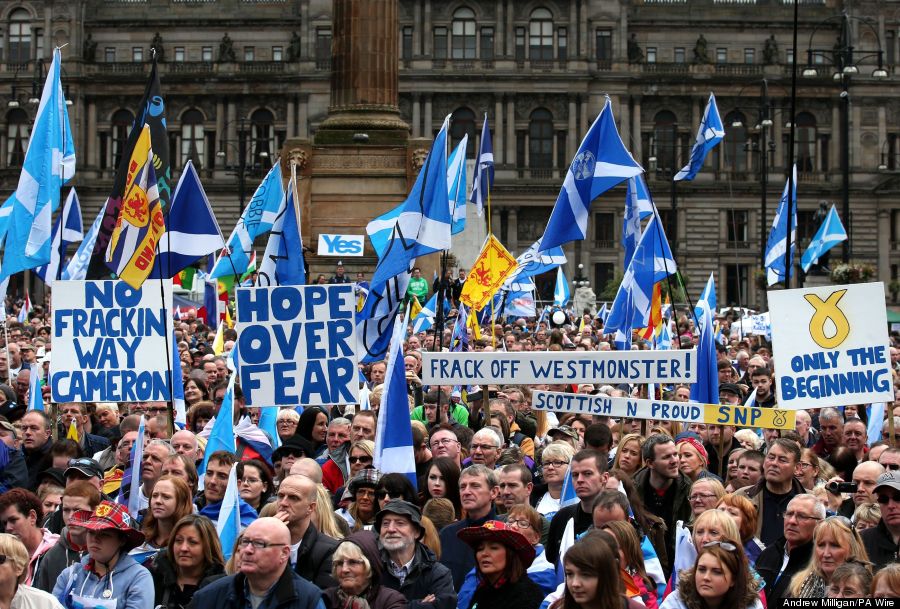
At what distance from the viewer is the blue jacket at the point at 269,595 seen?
6926 millimetres

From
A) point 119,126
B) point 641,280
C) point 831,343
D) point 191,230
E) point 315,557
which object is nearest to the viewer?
point 315,557

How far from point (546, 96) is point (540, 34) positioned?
9.74ft

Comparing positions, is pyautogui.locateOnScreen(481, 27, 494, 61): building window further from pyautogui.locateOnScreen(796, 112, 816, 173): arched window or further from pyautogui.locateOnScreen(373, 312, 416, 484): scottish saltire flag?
pyautogui.locateOnScreen(373, 312, 416, 484): scottish saltire flag

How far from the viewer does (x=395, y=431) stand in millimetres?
9578

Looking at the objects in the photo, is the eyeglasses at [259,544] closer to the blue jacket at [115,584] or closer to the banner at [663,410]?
the blue jacket at [115,584]

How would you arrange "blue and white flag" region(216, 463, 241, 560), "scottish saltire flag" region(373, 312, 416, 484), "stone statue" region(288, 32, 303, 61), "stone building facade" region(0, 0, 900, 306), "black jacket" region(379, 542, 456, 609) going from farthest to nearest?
"stone statue" region(288, 32, 303, 61), "stone building facade" region(0, 0, 900, 306), "scottish saltire flag" region(373, 312, 416, 484), "blue and white flag" region(216, 463, 241, 560), "black jacket" region(379, 542, 456, 609)

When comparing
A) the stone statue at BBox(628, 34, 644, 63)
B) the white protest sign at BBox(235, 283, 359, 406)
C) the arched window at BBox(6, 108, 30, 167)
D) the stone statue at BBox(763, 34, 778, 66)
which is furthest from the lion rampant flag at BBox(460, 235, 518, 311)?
the arched window at BBox(6, 108, 30, 167)

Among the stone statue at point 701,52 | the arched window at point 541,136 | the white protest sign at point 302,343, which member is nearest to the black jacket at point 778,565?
the white protest sign at point 302,343

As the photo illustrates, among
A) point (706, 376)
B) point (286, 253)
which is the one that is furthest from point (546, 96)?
point (706, 376)

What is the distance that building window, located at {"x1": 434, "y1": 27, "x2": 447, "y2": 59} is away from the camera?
253 feet

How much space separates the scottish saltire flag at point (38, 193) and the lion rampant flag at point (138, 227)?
298 centimetres

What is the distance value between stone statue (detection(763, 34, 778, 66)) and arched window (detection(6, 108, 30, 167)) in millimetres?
34789

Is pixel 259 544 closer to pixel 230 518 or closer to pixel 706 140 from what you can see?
pixel 230 518

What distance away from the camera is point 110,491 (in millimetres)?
10625
